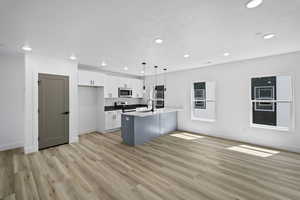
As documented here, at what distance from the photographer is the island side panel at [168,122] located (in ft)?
17.4

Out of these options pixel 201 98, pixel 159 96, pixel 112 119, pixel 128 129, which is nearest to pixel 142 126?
pixel 128 129

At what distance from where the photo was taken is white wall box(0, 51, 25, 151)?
150 inches

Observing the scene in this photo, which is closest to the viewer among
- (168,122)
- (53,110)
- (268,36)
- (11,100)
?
(268,36)

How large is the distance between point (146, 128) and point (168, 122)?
1.38 metres

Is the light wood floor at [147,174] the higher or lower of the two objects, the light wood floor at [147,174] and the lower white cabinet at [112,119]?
the lower

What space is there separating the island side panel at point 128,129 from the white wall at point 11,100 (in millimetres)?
3028

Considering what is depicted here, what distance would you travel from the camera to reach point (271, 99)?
13.9ft

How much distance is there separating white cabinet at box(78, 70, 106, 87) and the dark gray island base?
76.7 inches

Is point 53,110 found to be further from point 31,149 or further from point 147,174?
point 147,174

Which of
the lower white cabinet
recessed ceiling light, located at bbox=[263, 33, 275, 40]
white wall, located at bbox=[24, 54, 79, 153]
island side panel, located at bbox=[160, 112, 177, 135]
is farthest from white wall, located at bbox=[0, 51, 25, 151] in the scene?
recessed ceiling light, located at bbox=[263, 33, 275, 40]

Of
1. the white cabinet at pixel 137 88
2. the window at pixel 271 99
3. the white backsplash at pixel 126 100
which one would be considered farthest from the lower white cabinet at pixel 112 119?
the window at pixel 271 99

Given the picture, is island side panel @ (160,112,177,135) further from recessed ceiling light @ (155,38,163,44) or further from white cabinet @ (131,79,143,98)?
recessed ceiling light @ (155,38,163,44)

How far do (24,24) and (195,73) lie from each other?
509 centimetres

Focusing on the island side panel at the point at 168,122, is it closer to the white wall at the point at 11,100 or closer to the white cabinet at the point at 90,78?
the white cabinet at the point at 90,78
